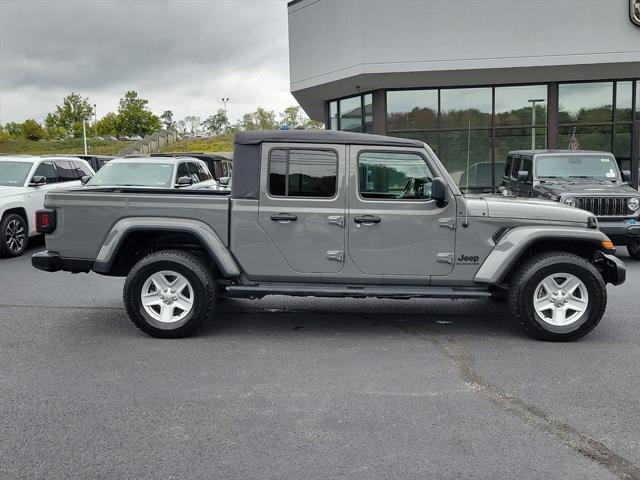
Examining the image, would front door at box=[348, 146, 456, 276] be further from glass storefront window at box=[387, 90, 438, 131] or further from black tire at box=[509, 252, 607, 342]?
glass storefront window at box=[387, 90, 438, 131]

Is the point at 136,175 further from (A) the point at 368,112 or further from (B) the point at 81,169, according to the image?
(A) the point at 368,112

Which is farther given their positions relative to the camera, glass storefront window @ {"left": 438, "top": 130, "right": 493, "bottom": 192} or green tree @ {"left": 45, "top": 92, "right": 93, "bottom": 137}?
green tree @ {"left": 45, "top": 92, "right": 93, "bottom": 137}

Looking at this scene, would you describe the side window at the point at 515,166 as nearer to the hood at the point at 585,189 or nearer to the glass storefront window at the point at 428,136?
the hood at the point at 585,189

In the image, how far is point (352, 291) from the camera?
6066mm

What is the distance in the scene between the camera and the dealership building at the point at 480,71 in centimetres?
1881

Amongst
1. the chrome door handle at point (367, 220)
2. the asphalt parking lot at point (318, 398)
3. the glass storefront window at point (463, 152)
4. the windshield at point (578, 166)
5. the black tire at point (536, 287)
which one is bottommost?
the asphalt parking lot at point (318, 398)

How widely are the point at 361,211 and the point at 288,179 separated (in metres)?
0.79

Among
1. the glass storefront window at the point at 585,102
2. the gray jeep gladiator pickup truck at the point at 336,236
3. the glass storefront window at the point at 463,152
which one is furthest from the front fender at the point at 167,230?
the glass storefront window at the point at 585,102

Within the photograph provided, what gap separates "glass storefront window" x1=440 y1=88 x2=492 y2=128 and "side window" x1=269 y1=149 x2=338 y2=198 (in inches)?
620

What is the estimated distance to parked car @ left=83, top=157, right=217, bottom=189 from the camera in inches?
500

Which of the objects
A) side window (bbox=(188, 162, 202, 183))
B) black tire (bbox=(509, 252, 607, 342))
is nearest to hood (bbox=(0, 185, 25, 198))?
side window (bbox=(188, 162, 202, 183))

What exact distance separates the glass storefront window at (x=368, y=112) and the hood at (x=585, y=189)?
441 inches

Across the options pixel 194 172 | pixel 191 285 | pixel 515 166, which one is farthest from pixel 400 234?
pixel 194 172

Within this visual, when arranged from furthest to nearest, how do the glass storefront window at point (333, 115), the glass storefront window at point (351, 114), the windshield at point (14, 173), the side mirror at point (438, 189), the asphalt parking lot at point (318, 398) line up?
the glass storefront window at point (333, 115)
the glass storefront window at point (351, 114)
the windshield at point (14, 173)
the side mirror at point (438, 189)
the asphalt parking lot at point (318, 398)
